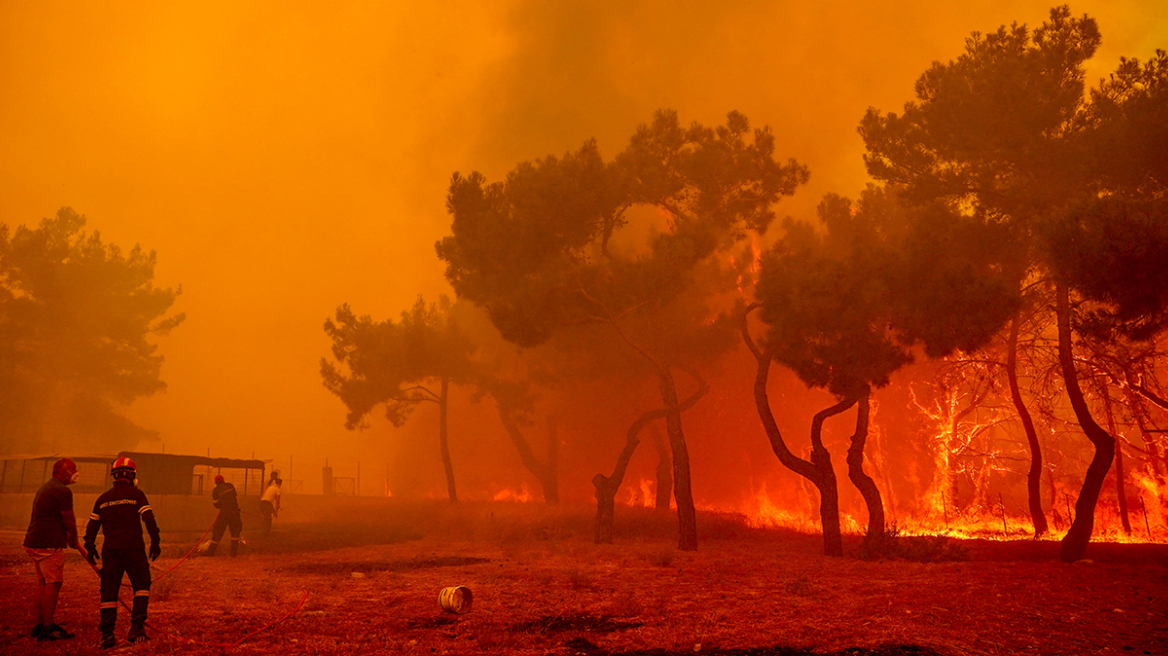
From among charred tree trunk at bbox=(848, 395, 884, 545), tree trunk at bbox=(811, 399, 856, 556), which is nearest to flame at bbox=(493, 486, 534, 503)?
tree trunk at bbox=(811, 399, 856, 556)

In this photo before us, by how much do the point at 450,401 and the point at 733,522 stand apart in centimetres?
3366

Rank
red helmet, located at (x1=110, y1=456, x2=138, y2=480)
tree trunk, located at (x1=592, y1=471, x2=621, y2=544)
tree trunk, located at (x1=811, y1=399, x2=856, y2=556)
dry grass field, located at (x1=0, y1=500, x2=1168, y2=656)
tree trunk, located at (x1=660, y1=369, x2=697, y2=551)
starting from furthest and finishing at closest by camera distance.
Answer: tree trunk, located at (x1=592, y1=471, x2=621, y2=544), tree trunk, located at (x1=660, y1=369, x2=697, y2=551), tree trunk, located at (x1=811, y1=399, x2=856, y2=556), red helmet, located at (x1=110, y1=456, x2=138, y2=480), dry grass field, located at (x1=0, y1=500, x2=1168, y2=656)

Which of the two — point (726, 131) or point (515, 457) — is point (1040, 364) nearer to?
point (726, 131)

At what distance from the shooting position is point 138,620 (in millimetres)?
8508

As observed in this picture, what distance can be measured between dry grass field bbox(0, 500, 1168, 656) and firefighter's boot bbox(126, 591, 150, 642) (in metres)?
0.19

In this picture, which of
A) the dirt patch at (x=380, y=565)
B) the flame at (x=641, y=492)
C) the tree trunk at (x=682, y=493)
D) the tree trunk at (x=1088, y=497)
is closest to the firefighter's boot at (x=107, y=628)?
the dirt patch at (x=380, y=565)

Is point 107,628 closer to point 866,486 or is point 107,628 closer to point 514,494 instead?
point 866,486

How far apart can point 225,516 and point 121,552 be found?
12.4 metres

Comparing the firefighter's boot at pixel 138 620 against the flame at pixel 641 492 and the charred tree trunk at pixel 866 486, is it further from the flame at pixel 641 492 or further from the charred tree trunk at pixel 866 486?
the flame at pixel 641 492

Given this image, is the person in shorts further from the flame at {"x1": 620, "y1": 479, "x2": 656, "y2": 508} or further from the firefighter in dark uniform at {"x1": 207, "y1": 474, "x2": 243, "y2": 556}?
the flame at {"x1": 620, "y1": 479, "x2": 656, "y2": 508}

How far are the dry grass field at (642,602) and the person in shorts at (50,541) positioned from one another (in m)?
0.30

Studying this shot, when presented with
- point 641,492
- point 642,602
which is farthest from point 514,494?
point 642,602

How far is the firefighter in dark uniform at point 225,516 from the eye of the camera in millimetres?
19609

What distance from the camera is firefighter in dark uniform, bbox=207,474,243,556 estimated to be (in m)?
19.6
